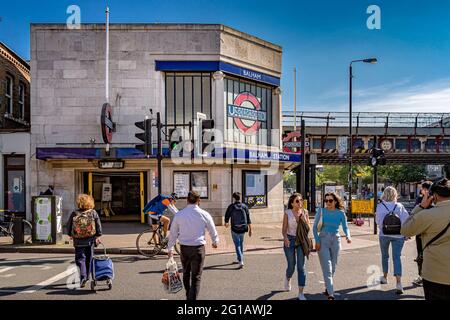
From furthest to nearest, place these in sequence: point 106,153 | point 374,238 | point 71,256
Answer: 1. point 106,153
2. point 374,238
3. point 71,256

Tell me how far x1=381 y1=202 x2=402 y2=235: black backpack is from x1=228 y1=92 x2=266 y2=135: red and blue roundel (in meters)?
11.3

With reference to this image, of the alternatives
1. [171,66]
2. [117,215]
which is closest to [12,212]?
[117,215]

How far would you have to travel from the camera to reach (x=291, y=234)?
6551mm

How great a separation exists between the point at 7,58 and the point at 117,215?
9.38m

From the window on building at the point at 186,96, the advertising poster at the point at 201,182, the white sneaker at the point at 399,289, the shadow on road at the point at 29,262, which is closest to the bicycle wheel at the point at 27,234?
the shadow on road at the point at 29,262

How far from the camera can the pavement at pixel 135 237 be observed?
1070 centimetres

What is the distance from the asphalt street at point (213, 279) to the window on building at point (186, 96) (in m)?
8.20

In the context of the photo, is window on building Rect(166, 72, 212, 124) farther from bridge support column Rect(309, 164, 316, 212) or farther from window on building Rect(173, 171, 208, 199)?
bridge support column Rect(309, 164, 316, 212)

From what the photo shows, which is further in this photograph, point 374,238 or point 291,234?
point 374,238

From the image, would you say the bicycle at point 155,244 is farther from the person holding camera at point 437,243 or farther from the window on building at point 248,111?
the window on building at point 248,111


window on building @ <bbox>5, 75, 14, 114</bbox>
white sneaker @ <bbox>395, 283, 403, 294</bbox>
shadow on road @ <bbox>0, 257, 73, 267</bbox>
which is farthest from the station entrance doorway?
white sneaker @ <bbox>395, 283, 403, 294</bbox>

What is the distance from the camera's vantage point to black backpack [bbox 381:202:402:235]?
679cm

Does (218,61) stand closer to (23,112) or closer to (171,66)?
(171,66)
